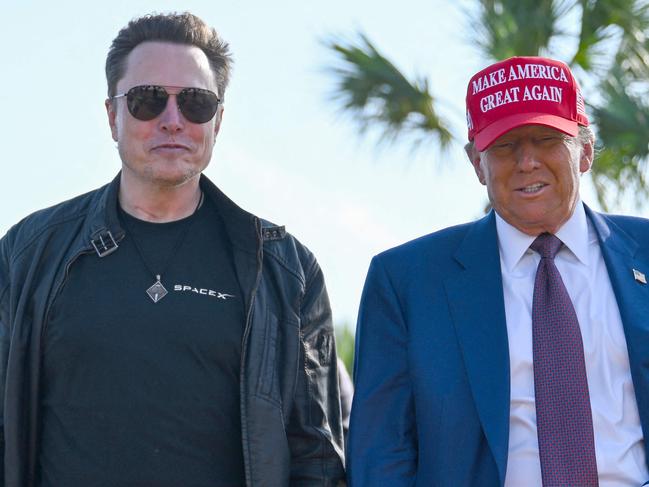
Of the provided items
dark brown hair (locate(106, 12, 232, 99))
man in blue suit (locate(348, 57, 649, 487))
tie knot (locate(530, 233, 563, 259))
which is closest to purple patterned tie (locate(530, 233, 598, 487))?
man in blue suit (locate(348, 57, 649, 487))

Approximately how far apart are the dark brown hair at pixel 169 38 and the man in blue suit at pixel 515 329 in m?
0.91

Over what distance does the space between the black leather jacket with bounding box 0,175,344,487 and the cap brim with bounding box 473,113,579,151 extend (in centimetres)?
77

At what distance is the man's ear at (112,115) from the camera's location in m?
4.61

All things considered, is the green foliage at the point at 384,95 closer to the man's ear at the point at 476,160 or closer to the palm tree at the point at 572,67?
the palm tree at the point at 572,67

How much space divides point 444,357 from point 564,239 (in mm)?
576

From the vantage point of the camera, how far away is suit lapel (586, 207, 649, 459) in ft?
13.3

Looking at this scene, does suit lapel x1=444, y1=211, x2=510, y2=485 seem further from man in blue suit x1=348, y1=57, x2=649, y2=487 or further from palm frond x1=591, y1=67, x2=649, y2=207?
palm frond x1=591, y1=67, x2=649, y2=207

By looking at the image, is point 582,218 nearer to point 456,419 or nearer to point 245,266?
point 456,419

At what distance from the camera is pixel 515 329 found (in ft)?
13.8

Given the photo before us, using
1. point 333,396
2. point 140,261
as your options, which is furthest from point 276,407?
point 140,261

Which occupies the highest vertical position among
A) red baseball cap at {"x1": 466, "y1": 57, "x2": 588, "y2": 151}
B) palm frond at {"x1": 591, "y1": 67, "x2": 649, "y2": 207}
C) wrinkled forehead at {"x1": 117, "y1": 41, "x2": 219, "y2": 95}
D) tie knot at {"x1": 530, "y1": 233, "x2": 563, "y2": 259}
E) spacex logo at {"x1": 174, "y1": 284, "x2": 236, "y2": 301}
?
palm frond at {"x1": 591, "y1": 67, "x2": 649, "y2": 207}

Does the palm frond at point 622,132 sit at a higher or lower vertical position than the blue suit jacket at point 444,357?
higher

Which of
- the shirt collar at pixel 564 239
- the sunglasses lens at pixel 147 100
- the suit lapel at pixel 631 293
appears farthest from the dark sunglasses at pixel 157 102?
the suit lapel at pixel 631 293

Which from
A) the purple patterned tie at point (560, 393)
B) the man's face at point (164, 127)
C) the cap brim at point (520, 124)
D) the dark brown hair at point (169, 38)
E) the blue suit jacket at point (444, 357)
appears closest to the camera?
the purple patterned tie at point (560, 393)
